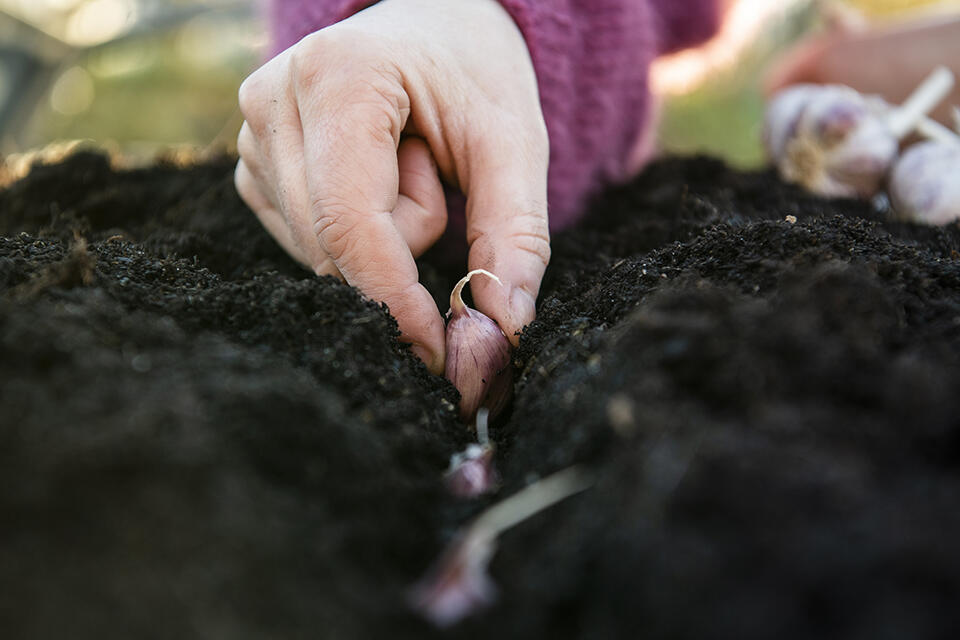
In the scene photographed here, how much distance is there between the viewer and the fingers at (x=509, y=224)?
0.87 meters

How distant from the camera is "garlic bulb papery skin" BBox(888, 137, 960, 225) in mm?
1300

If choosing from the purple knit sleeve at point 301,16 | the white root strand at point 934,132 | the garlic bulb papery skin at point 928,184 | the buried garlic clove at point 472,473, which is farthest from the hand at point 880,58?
the buried garlic clove at point 472,473

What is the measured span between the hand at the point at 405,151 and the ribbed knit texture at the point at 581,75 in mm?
166

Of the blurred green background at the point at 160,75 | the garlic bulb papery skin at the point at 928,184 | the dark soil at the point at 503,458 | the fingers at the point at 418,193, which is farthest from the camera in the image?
the blurred green background at the point at 160,75

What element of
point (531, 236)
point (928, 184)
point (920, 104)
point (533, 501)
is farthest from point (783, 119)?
point (533, 501)

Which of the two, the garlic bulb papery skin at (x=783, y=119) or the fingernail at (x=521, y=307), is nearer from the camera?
the fingernail at (x=521, y=307)

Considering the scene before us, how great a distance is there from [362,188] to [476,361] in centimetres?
24

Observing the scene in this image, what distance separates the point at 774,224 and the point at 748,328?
1.07 ft

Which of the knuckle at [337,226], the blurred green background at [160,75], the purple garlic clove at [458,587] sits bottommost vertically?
the blurred green background at [160,75]

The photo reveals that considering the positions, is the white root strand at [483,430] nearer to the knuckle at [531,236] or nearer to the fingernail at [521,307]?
the fingernail at [521,307]

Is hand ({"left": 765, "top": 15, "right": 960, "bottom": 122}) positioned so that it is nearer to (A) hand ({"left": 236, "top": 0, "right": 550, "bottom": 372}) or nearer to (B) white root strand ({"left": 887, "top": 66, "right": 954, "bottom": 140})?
(B) white root strand ({"left": 887, "top": 66, "right": 954, "bottom": 140})

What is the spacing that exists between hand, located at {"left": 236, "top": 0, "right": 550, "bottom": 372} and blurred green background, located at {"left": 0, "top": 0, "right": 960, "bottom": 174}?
1717 mm

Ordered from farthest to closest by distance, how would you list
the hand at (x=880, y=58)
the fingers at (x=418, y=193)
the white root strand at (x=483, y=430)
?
the hand at (x=880, y=58), the fingers at (x=418, y=193), the white root strand at (x=483, y=430)

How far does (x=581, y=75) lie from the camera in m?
1.37
